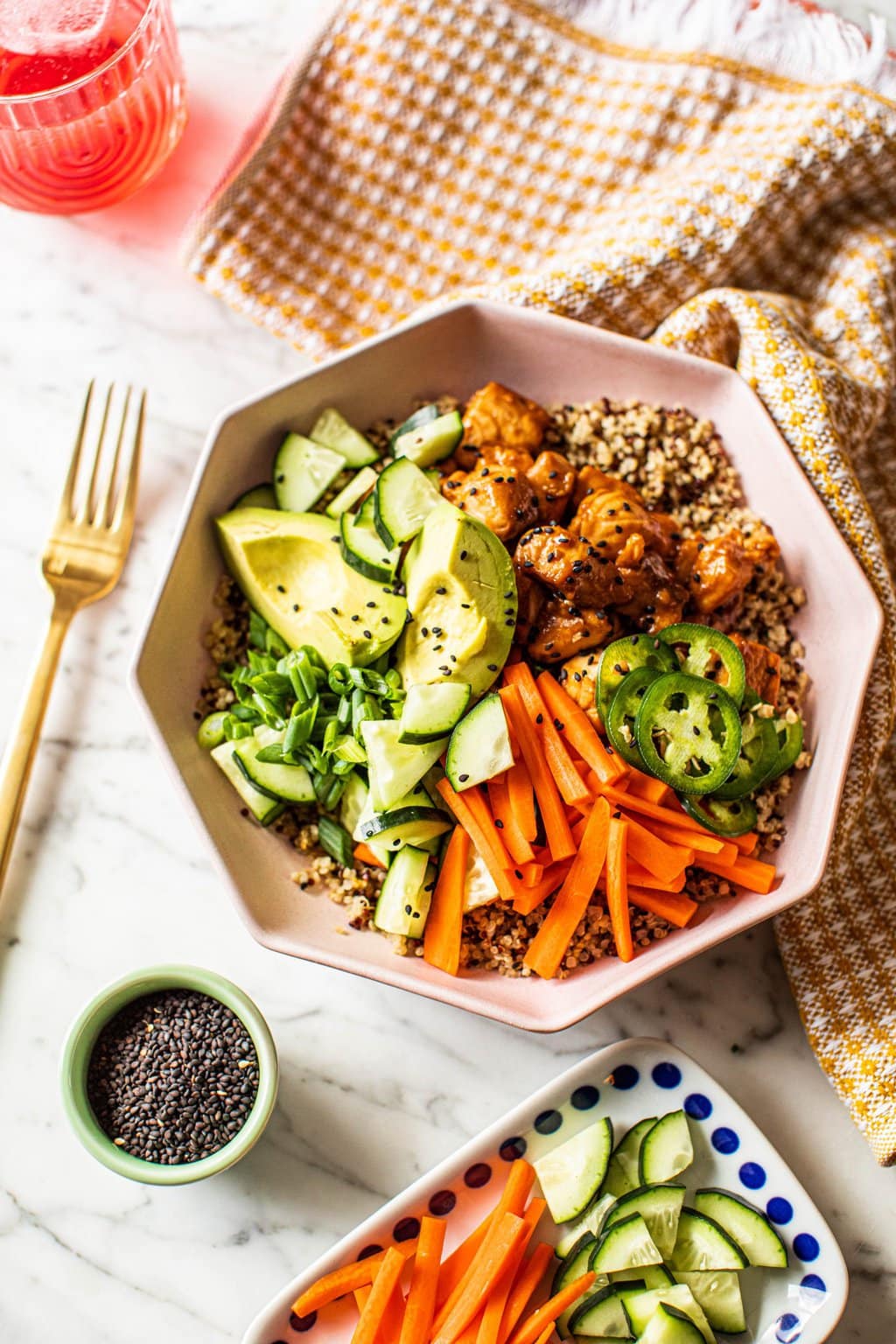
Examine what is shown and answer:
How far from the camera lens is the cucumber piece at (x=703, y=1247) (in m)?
2.64

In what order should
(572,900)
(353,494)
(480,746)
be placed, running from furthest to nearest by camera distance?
(353,494) < (572,900) < (480,746)

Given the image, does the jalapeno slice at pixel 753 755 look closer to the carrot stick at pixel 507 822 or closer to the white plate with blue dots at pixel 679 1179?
the carrot stick at pixel 507 822

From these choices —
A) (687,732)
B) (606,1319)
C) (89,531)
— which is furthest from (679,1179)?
(89,531)

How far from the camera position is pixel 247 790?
2.73 m

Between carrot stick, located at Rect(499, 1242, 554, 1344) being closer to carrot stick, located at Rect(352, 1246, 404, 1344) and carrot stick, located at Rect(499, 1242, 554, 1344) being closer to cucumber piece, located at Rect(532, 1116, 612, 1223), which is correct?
cucumber piece, located at Rect(532, 1116, 612, 1223)

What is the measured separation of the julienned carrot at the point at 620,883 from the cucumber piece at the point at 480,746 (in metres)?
0.28

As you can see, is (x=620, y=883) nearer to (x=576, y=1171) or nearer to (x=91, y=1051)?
(x=576, y=1171)

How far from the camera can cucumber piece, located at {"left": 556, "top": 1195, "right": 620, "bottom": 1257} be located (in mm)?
2703

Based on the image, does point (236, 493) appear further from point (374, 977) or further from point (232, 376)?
point (374, 977)

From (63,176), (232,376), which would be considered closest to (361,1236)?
(232,376)

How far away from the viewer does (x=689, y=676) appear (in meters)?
2.50

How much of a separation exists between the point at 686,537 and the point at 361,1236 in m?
1.79

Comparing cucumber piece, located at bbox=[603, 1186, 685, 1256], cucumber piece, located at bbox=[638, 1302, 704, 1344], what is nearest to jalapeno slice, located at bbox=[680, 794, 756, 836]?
cucumber piece, located at bbox=[603, 1186, 685, 1256]

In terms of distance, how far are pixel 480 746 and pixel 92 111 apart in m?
1.82
